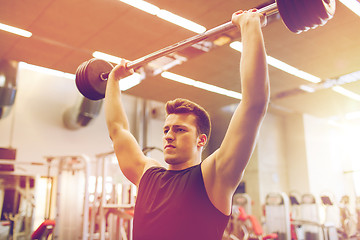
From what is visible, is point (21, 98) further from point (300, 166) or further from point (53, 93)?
point (300, 166)

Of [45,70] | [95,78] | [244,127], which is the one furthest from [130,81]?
[244,127]

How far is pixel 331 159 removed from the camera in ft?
30.0

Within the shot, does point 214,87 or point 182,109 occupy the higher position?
point 214,87

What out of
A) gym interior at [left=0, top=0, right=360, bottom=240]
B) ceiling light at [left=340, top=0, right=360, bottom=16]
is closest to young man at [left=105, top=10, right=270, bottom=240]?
gym interior at [left=0, top=0, right=360, bottom=240]

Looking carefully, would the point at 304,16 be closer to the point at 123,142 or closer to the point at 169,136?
the point at 169,136

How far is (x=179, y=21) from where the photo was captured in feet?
13.3

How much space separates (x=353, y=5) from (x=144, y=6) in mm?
2388

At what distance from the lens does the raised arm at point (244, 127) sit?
91cm

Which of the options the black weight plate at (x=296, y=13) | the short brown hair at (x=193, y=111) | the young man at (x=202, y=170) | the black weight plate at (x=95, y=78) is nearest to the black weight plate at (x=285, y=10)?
the black weight plate at (x=296, y=13)

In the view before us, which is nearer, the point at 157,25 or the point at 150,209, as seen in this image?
the point at 150,209

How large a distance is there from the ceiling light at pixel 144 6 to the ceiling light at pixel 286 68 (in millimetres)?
1273

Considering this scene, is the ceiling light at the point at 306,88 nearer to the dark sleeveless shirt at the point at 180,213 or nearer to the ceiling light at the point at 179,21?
the ceiling light at the point at 179,21

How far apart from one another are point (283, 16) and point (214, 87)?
516cm

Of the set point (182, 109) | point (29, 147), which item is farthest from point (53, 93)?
point (182, 109)
